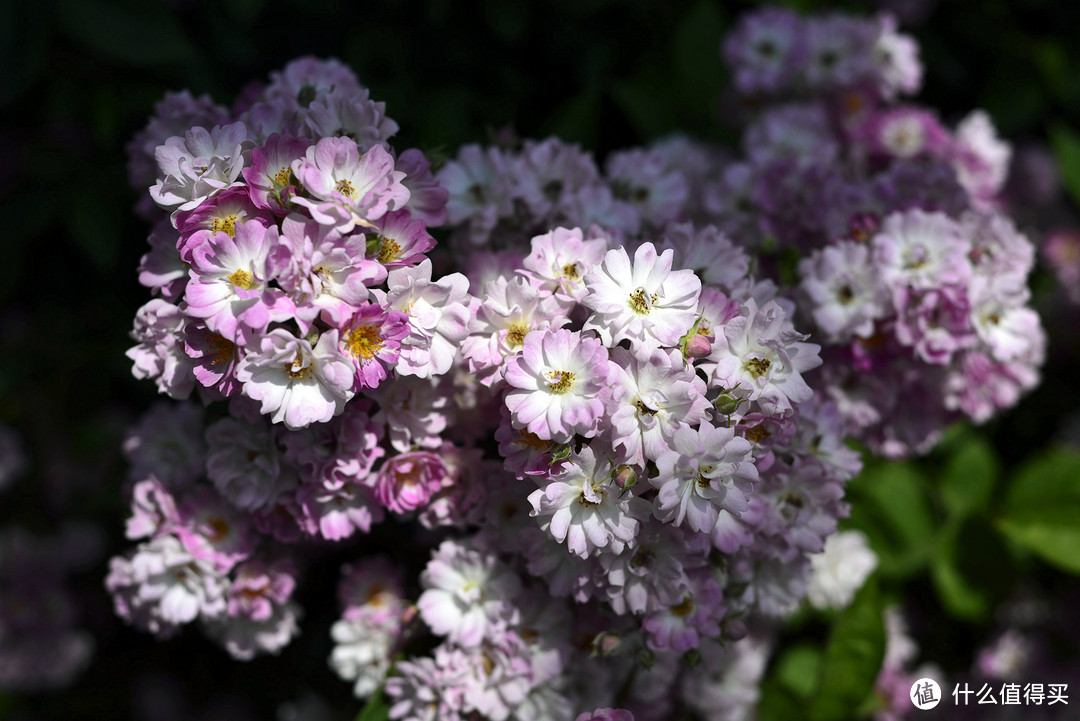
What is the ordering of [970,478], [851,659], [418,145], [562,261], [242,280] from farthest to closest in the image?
[970,478], [418,145], [851,659], [562,261], [242,280]

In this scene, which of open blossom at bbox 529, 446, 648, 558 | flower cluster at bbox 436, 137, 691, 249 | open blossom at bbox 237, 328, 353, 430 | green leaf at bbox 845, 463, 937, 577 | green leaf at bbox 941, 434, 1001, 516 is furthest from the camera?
green leaf at bbox 941, 434, 1001, 516

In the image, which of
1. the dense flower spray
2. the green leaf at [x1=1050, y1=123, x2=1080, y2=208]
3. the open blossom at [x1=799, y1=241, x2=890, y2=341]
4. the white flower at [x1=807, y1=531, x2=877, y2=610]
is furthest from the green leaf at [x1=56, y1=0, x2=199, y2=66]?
the green leaf at [x1=1050, y1=123, x2=1080, y2=208]

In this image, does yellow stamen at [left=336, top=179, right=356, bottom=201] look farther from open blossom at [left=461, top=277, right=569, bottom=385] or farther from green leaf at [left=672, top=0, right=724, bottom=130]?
green leaf at [left=672, top=0, right=724, bottom=130]

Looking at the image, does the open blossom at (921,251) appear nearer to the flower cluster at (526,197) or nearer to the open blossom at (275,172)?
the flower cluster at (526,197)

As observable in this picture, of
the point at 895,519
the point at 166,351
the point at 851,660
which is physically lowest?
the point at 851,660

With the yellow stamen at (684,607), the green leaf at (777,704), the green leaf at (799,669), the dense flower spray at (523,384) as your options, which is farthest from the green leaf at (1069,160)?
the yellow stamen at (684,607)

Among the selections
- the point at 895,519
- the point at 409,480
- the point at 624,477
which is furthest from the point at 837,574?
the point at 409,480

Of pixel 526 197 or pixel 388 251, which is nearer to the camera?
pixel 388 251

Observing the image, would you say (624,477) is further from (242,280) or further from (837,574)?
(837,574)
